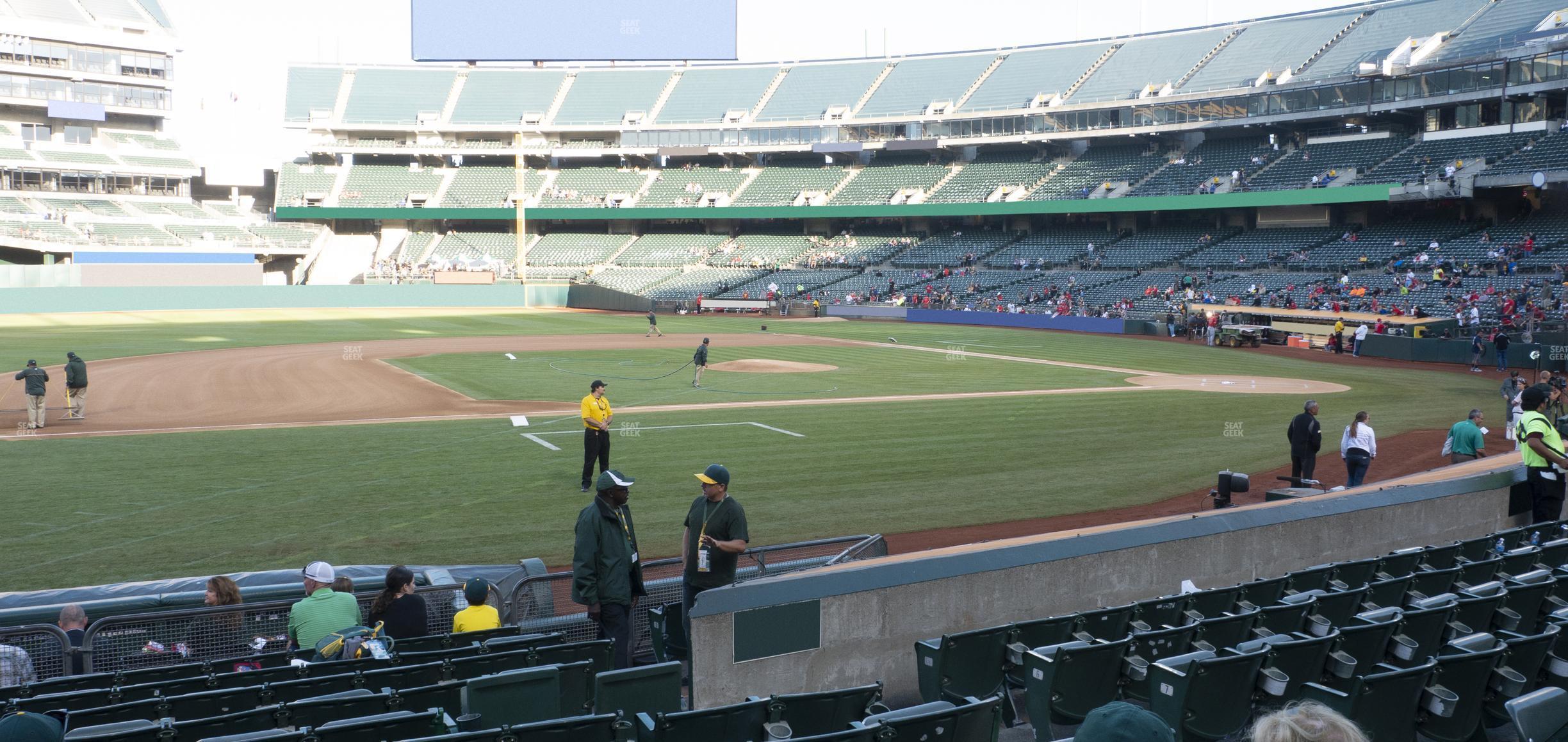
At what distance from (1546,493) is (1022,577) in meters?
7.61

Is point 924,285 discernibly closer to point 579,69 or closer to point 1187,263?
point 1187,263

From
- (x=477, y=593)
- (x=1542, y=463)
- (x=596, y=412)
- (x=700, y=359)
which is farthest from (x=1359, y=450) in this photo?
(x=700, y=359)

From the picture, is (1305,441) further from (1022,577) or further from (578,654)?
(578,654)

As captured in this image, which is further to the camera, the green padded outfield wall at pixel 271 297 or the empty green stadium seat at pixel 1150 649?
the green padded outfield wall at pixel 271 297

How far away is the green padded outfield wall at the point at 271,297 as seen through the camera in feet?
197

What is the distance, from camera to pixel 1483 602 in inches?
283

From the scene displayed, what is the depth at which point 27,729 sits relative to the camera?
403cm

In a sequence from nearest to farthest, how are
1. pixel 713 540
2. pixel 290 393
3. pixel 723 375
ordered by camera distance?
pixel 713 540, pixel 290 393, pixel 723 375

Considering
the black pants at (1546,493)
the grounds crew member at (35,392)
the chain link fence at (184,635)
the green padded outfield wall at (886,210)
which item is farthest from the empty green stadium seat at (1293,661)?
the green padded outfield wall at (886,210)

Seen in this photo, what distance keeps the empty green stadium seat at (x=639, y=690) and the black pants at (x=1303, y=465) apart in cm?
1421

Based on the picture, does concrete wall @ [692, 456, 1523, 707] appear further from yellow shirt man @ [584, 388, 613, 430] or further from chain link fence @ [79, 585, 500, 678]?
yellow shirt man @ [584, 388, 613, 430]

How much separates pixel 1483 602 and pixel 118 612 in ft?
33.3

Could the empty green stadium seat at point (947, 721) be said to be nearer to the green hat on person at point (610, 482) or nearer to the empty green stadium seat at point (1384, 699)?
the empty green stadium seat at point (1384, 699)

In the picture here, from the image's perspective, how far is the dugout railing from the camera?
30.2ft
